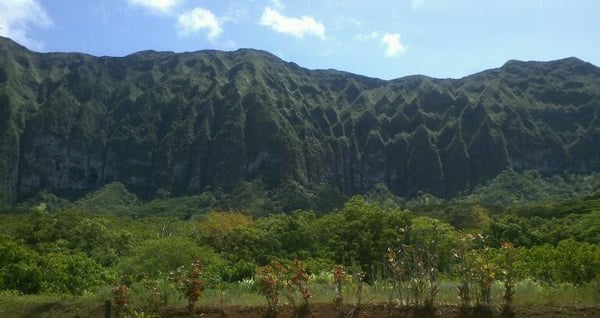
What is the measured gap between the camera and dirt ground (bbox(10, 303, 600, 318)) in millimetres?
11829

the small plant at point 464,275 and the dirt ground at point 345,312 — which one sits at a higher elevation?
the small plant at point 464,275

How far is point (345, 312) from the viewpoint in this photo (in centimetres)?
1298

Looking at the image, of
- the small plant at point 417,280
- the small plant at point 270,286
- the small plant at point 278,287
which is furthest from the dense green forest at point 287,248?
the small plant at point 270,286

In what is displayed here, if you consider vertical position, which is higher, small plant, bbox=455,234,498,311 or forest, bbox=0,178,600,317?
small plant, bbox=455,234,498,311

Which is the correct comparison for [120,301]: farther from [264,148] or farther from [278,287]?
[264,148]

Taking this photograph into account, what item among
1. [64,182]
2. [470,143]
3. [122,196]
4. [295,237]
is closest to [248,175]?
[122,196]

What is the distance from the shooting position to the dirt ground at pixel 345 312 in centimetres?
1183

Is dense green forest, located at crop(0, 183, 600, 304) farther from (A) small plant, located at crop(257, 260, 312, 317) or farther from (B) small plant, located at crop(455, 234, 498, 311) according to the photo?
(A) small plant, located at crop(257, 260, 312, 317)

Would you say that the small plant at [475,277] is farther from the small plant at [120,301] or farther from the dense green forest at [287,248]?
the small plant at [120,301]

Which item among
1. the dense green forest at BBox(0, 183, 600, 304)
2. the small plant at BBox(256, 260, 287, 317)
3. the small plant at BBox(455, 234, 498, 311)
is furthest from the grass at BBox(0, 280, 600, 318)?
the small plant at BBox(256, 260, 287, 317)

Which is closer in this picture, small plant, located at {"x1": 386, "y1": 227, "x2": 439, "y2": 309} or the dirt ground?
the dirt ground

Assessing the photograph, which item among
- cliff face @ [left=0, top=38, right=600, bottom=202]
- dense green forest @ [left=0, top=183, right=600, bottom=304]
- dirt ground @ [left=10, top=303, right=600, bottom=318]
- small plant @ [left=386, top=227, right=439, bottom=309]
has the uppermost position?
cliff face @ [left=0, top=38, right=600, bottom=202]

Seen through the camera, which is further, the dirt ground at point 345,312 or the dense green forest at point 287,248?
the dense green forest at point 287,248

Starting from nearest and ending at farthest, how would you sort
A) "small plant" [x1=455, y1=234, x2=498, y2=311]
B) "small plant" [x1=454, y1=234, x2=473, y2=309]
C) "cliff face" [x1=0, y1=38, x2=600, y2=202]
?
"small plant" [x1=455, y1=234, x2=498, y2=311]
"small plant" [x1=454, y1=234, x2=473, y2=309]
"cliff face" [x1=0, y1=38, x2=600, y2=202]
